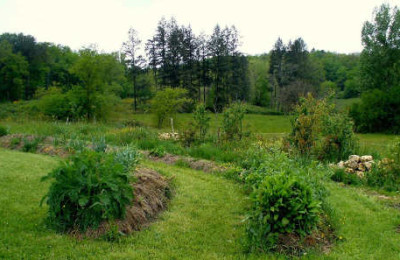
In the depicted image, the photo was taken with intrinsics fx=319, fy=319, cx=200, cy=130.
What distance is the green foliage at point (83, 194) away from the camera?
4043 mm

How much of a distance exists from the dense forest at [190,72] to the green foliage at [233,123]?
2385 centimetres

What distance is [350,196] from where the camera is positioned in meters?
6.59

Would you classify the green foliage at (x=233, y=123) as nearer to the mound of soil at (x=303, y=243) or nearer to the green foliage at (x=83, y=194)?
the mound of soil at (x=303, y=243)

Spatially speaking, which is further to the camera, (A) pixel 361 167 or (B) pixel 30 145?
(B) pixel 30 145

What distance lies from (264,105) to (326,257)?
187ft

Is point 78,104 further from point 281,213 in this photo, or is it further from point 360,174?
point 281,213

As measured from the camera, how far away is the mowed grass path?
3.73 meters

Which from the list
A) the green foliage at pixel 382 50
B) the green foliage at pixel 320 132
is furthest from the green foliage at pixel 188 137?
the green foliage at pixel 382 50

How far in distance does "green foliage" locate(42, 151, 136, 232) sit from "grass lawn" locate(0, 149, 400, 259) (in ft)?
0.84

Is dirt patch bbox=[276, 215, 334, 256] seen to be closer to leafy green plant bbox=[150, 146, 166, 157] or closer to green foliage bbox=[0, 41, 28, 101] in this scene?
leafy green plant bbox=[150, 146, 166, 157]

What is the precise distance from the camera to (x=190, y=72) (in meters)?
47.3

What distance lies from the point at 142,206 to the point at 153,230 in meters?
0.50

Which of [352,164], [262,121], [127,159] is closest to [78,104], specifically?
[262,121]

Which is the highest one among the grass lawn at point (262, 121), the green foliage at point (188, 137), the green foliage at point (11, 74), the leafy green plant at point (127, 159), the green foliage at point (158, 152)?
the green foliage at point (11, 74)
